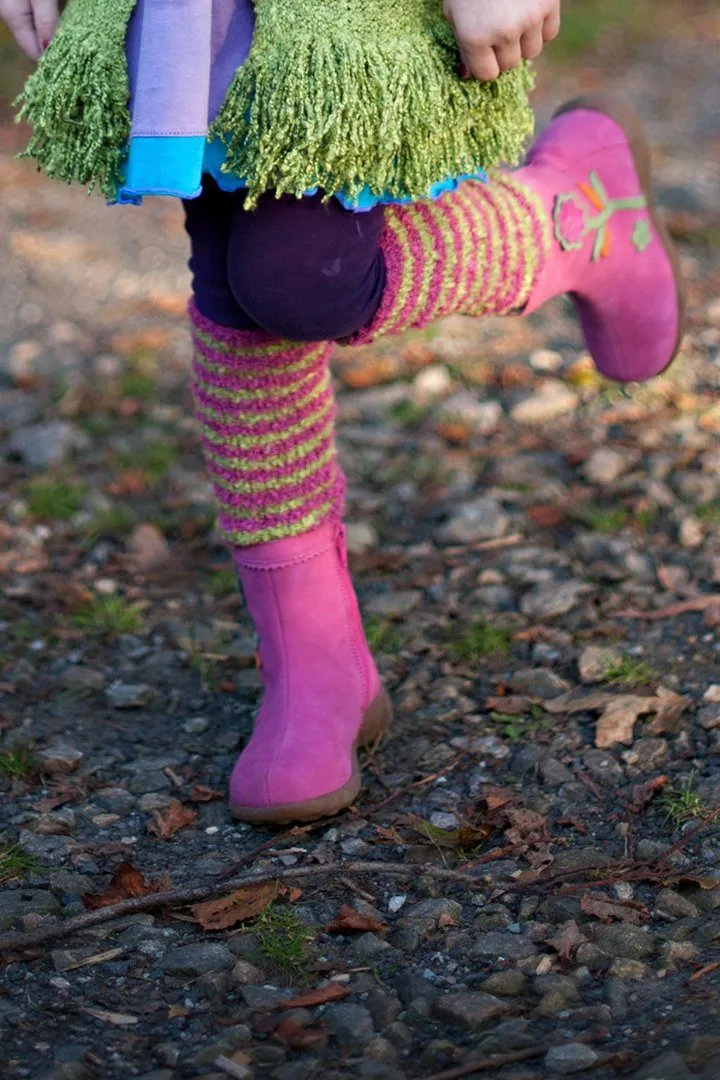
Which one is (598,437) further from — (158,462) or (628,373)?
(158,462)

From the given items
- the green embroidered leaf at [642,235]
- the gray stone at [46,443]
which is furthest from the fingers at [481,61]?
the gray stone at [46,443]

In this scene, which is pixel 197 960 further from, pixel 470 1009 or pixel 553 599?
pixel 553 599

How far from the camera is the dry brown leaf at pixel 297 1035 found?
49.4 inches

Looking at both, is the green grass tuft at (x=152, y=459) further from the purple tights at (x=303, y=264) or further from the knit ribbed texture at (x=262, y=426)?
the purple tights at (x=303, y=264)

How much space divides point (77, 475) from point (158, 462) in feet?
0.50

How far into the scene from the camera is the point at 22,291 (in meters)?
3.44

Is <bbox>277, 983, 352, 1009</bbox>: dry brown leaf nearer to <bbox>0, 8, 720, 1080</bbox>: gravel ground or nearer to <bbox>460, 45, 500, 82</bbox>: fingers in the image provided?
<bbox>0, 8, 720, 1080</bbox>: gravel ground

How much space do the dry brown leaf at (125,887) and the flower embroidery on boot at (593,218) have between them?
939 mm

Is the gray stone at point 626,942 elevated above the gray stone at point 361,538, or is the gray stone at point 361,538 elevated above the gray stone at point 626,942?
the gray stone at point 626,942

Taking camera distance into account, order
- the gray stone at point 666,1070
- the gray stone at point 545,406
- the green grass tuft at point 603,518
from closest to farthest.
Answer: the gray stone at point 666,1070, the green grass tuft at point 603,518, the gray stone at point 545,406

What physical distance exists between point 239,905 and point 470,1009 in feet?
0.98

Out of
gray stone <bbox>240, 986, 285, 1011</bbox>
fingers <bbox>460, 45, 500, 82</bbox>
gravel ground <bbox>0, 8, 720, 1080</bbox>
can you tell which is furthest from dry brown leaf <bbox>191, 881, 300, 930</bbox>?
fingers <bbox>460, 45, 500, 82</bbox>

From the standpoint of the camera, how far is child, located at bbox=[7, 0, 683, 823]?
53.5 inches

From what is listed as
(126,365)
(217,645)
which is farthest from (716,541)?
(126,365)
